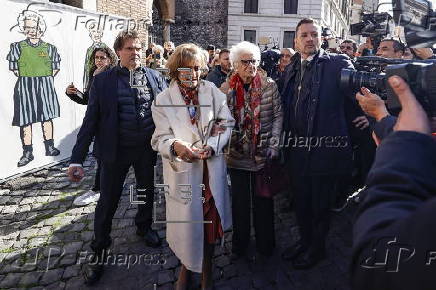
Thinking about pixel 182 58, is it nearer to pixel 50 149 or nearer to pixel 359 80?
pixel 359 80

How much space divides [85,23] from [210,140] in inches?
Answer: 183

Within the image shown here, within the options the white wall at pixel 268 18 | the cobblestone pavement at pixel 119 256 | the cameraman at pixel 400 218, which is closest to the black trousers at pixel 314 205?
the cobblestone pavement at pixel 119 256

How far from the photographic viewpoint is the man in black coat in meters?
2.95

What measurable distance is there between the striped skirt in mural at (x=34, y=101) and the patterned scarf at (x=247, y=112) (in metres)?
3.46

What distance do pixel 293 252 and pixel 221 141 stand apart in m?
1.47

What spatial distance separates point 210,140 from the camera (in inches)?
104

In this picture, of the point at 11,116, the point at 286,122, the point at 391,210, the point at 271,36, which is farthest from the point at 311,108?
the point at 271,36

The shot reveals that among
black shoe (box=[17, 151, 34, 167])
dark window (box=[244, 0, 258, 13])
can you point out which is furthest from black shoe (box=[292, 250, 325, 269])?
dark window (box=[244, 0, 258, 13])

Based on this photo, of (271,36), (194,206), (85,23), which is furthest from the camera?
(271,36)

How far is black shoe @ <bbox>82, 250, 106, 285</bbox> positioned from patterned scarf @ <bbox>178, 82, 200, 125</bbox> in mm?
1591

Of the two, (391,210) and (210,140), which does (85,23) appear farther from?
(391,210)

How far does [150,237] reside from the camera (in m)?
3.56

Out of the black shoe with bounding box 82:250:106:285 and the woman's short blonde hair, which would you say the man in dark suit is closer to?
the black shoe with bounding box 82:250:106:285

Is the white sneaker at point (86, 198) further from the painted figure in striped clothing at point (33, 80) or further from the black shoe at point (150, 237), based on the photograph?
the painted figure in striped clothing at point (33, 80)
